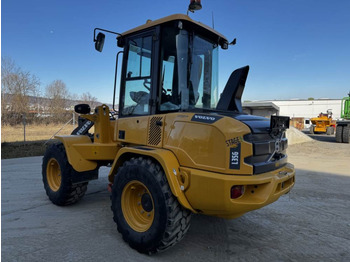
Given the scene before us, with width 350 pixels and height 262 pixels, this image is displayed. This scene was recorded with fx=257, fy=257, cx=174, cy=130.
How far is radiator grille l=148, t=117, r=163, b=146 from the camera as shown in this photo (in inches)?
121

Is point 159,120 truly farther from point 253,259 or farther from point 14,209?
point 14,209

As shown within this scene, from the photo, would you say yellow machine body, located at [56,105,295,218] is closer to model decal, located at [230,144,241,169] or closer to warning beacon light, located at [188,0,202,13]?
model decal, located at [230,144,241,169]

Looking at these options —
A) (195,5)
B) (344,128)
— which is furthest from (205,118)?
(344,128)

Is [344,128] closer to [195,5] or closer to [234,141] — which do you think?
[195,5]

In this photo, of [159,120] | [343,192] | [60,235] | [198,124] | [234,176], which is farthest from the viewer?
[343,192]

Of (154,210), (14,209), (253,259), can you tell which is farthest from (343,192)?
(14,209)

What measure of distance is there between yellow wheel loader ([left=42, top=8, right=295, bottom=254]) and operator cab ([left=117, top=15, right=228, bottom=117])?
0.04 ft

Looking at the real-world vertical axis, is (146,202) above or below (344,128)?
below

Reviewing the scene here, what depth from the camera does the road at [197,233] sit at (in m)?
2.91

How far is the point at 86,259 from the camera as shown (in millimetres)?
2781

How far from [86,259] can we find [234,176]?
1.83m

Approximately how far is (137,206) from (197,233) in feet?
2.98

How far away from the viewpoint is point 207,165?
2.64 meters

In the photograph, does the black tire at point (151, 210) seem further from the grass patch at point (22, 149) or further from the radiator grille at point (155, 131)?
the grass patch at point (22, 149)
